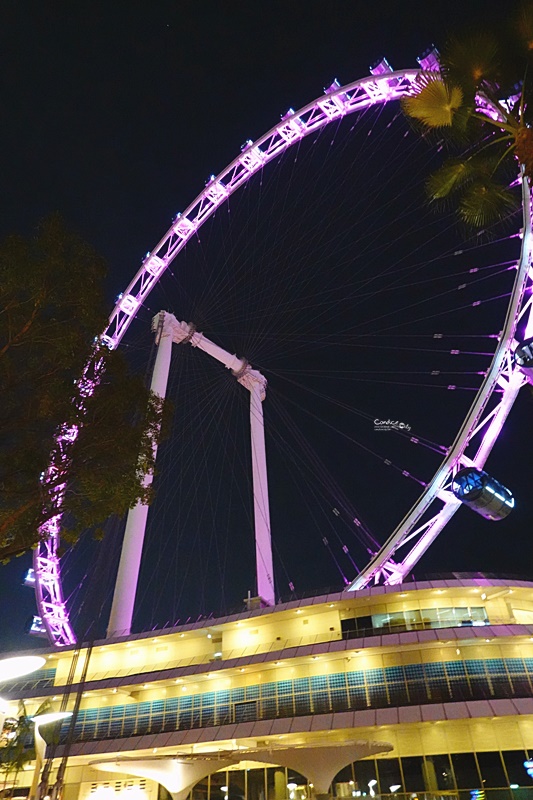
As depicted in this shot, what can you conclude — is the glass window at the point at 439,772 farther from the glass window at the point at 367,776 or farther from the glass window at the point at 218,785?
the glass window at the point at 218,785

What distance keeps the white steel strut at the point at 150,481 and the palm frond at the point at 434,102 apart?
71.9 ft

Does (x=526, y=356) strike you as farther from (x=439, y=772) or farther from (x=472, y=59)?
(x=439, y=772)

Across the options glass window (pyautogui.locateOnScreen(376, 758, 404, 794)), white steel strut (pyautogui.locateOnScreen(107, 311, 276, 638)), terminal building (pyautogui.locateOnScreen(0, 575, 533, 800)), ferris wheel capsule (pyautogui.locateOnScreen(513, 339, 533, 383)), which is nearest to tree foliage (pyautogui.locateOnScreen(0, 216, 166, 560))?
terminal building (pyautogui.locateOnScreen(0, 575, 533, 800))

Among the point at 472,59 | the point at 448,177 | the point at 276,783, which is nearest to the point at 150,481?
the point at 276,783

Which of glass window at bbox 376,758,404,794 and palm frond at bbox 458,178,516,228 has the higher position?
palm frond at bbox 458,178,516,228

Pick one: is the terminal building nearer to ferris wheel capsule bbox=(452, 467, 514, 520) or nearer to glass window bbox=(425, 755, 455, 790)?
glass window bbox=(425, 755, 455, 790)

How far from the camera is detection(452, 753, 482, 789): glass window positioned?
894 inches

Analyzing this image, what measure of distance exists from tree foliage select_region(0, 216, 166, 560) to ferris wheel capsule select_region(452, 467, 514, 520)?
63.6 ft

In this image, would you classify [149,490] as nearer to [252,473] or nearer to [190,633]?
[190,633]

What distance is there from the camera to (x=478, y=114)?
14.2 meters

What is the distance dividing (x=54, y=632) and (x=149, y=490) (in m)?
34.5

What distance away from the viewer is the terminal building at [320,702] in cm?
2272

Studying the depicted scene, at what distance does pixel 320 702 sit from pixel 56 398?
775 inches

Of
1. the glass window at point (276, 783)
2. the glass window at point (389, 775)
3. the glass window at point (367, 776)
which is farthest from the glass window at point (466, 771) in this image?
the glass window at point (276, 783)
